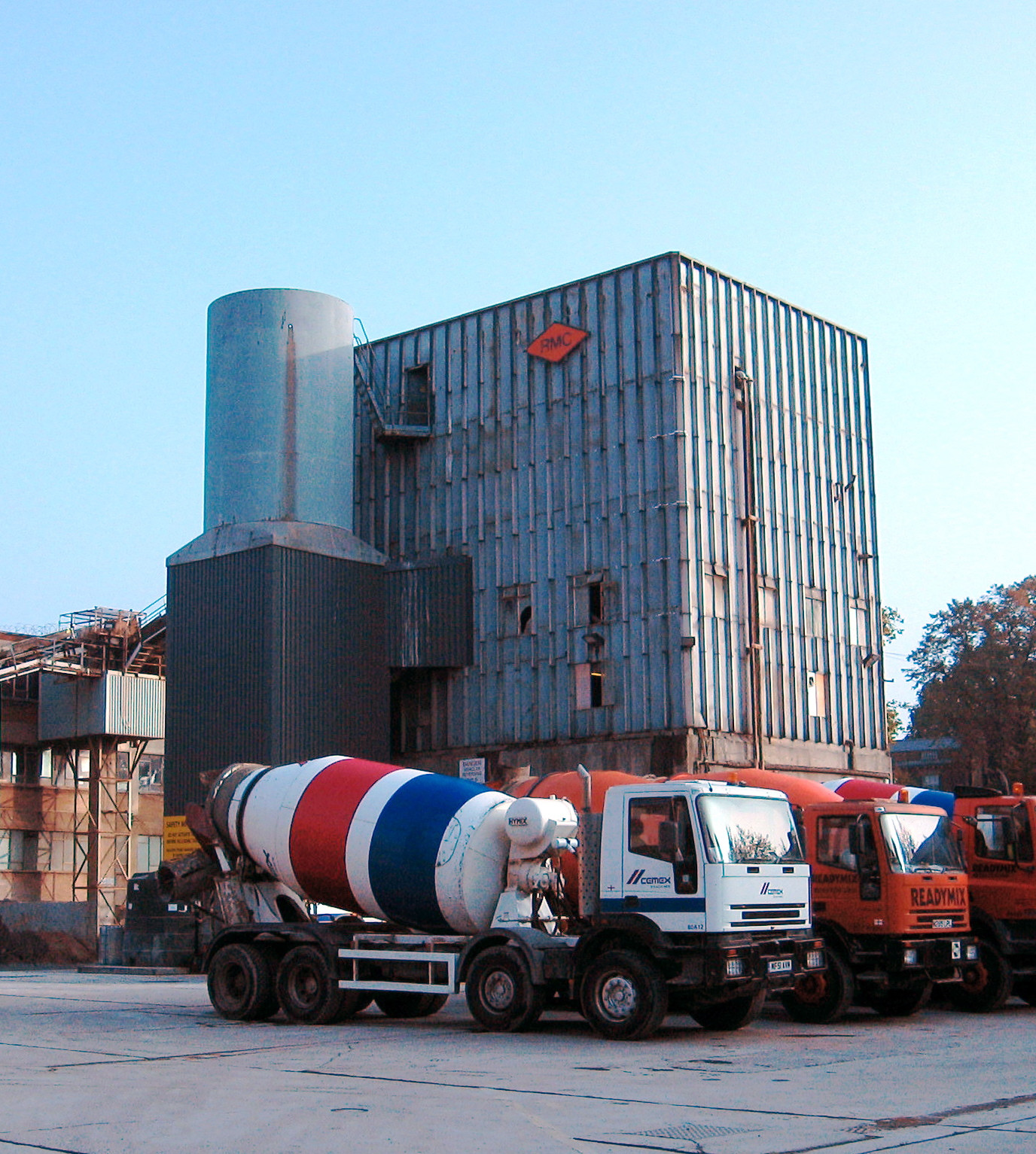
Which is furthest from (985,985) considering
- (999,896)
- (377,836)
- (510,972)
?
(377,836)

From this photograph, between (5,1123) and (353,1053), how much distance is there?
5259mm

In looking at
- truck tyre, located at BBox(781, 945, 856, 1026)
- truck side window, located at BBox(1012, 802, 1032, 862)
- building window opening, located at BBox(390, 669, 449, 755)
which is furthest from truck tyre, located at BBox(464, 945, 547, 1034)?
building window opening, located at BBox(390, 669, 449, 755)

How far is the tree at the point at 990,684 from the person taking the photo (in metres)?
61.6

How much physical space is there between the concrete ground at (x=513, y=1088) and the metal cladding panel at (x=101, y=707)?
29323 millimetres

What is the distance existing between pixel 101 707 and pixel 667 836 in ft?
115

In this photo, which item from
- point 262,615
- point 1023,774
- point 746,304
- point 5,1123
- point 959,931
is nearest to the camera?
point 5,1123

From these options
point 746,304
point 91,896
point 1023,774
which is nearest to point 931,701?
point 1023,774

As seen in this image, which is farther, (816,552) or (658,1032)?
(816,552)

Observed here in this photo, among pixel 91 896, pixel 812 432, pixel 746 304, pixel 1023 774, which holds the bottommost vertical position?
pixel 91 896

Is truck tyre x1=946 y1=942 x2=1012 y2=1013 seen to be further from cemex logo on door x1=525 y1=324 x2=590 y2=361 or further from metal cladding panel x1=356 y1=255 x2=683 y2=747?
cemex logo on door x1=525 y1=324 x2=590 y2=361

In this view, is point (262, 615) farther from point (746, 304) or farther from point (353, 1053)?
point (353, 1053)

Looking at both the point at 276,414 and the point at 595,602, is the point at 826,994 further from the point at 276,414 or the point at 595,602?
the point at 276,414

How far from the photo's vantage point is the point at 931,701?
64.1m

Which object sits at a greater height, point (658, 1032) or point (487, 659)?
point (487, 659)
